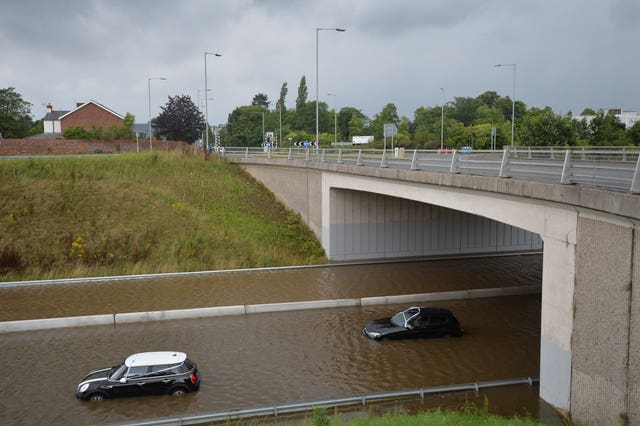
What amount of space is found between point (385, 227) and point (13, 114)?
78.2 meters

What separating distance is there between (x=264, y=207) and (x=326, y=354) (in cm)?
1907

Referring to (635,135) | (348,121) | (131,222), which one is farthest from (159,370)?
(348,121)

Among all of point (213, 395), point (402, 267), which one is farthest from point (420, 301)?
point (213, 395)

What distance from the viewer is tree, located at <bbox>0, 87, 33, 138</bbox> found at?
2931 inches

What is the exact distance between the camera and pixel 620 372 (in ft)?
35.5

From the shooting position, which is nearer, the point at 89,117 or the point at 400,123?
the point at 89,117

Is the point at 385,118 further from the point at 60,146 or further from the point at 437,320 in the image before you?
the point at 437,320

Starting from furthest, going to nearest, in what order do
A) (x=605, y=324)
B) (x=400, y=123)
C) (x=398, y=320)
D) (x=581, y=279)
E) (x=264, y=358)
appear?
(x=400, y=123), (x=398, y=320), (x=264, y=358), (x=581, y=279), (x=605, y=324)

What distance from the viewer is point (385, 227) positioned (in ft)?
96.9

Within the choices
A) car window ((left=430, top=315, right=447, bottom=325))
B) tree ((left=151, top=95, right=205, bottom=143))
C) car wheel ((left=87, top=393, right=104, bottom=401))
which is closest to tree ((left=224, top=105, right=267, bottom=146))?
tree ((left=151, top=95, right=205, bottom=143))

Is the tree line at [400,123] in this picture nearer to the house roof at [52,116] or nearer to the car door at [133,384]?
the house roof at [52,116]

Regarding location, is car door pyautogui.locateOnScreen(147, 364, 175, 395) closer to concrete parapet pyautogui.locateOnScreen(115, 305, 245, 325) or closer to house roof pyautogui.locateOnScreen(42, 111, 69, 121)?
→ concrete parapet pyautogui.locateOnScreen(115, 305, 245, 325)

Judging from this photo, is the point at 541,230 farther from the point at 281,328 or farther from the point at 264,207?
the point at 264,207

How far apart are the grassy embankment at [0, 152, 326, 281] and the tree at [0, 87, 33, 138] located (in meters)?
47.8
